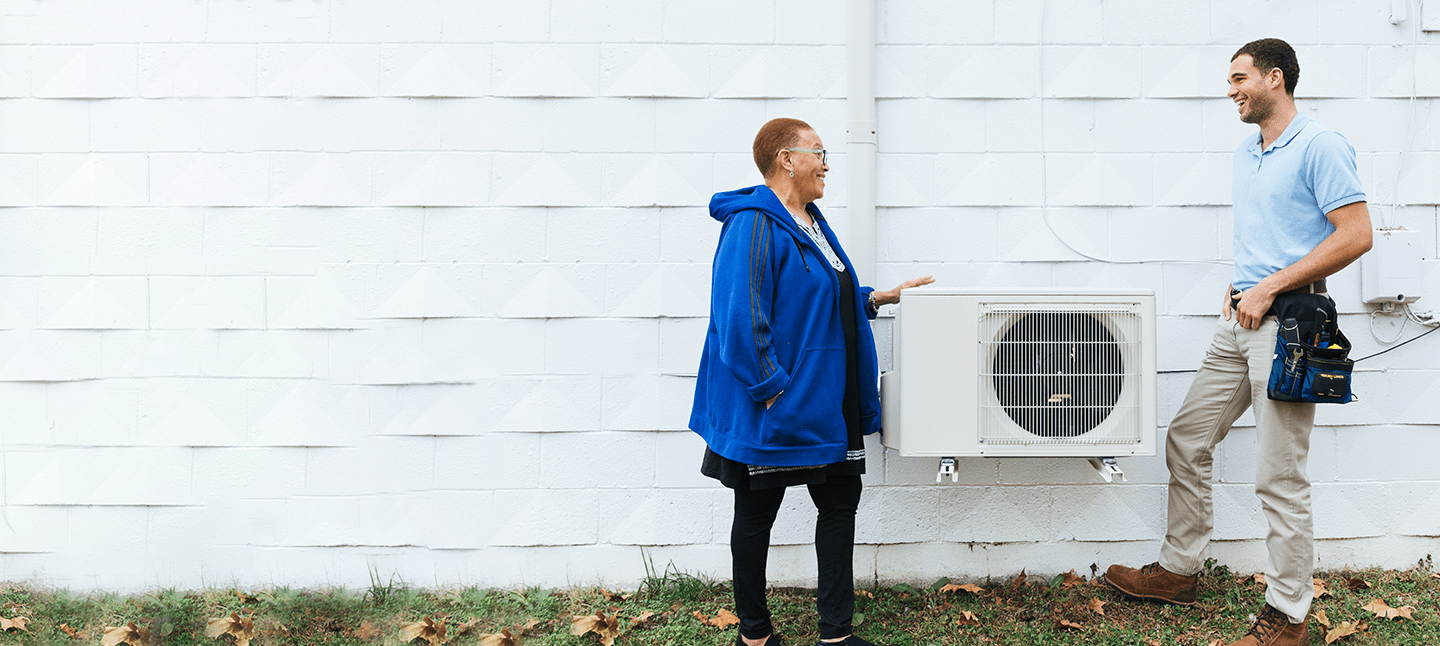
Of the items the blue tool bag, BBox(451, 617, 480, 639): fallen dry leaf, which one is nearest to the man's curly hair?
the blue tool bag

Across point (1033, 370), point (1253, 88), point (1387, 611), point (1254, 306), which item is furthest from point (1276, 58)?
point (1387, 611)

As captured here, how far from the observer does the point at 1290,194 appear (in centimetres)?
230

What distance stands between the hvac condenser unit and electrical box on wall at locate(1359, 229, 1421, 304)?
3.61ft

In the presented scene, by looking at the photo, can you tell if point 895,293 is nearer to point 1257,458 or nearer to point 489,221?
point 1257,458

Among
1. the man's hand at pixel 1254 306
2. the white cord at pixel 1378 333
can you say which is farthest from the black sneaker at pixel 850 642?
the white cord at pixel 1378 333

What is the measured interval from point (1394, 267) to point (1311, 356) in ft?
3.43

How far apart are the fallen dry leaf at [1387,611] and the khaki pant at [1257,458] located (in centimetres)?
46

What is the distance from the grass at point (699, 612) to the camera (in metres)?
2.57

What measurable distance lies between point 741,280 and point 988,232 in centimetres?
122

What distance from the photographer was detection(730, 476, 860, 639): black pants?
7.62 ft

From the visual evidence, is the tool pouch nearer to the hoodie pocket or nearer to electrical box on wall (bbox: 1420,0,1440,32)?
the hoodie pocket

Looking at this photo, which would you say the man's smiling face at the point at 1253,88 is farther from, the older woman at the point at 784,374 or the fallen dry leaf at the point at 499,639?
the fallen dry leaf at the point at 499,639

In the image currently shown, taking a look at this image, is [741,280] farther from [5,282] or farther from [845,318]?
[5,282]

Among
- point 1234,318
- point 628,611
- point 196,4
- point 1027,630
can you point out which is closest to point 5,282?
point 196,4
